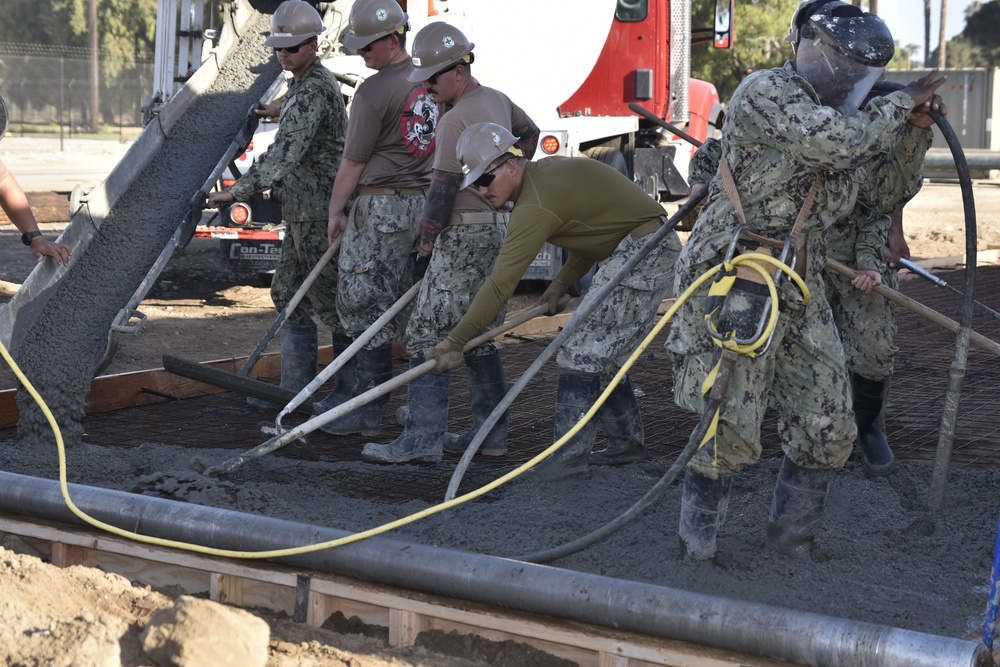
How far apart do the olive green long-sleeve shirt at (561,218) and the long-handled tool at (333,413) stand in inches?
5.1

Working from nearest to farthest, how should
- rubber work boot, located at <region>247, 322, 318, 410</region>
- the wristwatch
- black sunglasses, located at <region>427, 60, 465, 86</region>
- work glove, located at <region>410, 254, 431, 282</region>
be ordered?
1. black sunglasses, located at <region>427, 60, 465, 86</region>
2. the wristwatch
3. work glove, located at <region>410, 254, 431, 282</region>
4. rubber work boot, located at <region>247, 322, 318, 410</region>

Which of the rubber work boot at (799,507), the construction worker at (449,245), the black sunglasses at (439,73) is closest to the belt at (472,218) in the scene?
the construction worker at (449,245)

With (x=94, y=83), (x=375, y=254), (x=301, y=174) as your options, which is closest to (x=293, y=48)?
(x=301, y=174)

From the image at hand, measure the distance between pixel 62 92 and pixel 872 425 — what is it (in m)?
28.9

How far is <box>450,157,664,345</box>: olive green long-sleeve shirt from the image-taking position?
429 centimetres

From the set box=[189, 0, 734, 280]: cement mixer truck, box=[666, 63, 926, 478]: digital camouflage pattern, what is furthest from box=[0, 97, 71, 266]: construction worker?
box=[189, 0, 734, 280]: cement mixer truck

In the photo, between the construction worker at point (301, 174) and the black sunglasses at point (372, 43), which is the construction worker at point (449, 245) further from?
the construction worker at point (301, 174)

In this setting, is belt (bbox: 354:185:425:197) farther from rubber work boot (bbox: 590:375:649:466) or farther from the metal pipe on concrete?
the metal pipe on concrete

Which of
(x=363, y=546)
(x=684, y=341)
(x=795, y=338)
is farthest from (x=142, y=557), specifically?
(x=795, y=338)

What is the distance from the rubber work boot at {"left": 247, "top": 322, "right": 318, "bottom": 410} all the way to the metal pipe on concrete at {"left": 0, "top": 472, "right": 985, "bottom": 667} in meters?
2.21

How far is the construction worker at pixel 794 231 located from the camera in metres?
3.27

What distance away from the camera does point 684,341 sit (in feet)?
11.8

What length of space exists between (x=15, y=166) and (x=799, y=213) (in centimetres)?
2325

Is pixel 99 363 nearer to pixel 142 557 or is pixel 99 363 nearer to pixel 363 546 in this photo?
pixel 142 557
